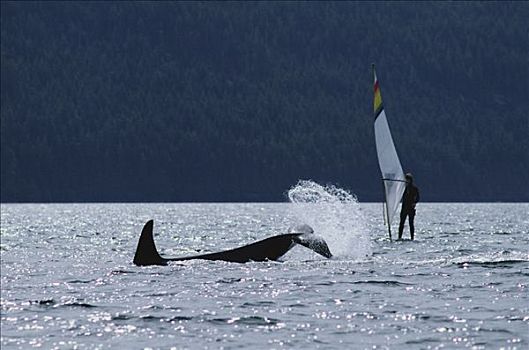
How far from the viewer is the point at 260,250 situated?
131ft

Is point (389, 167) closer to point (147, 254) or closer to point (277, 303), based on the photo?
point (147, 254)

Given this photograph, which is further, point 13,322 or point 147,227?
point 147,227

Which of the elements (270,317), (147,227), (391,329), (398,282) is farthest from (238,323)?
(147,227)

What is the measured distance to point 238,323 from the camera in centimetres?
2516

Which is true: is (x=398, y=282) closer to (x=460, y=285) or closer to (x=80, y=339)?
(x=460, y=285)

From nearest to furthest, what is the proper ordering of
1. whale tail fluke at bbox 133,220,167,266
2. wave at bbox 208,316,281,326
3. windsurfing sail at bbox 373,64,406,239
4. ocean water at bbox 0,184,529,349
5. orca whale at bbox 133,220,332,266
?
ocean water at bbox 0,184,529,349 < wave at bbox 208,316,281,326 < whale tail fluke at bbox 133,220,167,266 < orca whale at bbox 133,220,332,266 < windsurfing sail at bbox 373,64,406,239

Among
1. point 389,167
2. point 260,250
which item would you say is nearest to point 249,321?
point 260,250

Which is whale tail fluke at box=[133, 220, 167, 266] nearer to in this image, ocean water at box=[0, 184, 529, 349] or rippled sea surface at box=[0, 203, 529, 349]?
rippled sea surface at box=[0, 203, 529, 349]

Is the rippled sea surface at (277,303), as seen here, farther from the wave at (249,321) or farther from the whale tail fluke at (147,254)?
the whale tail fluke at (147,254)

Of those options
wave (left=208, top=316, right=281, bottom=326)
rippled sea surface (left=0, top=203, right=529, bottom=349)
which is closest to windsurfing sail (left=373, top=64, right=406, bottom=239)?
rippled sea surface (left=0, top=203, right=529, bottom=349)

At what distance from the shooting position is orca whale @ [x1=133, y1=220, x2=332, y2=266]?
39.0 metres

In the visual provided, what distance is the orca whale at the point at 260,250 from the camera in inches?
1535

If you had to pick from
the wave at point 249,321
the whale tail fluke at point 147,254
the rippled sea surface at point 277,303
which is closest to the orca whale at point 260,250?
the whale tail fluke at point 147,254

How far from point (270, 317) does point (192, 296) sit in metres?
4.07
